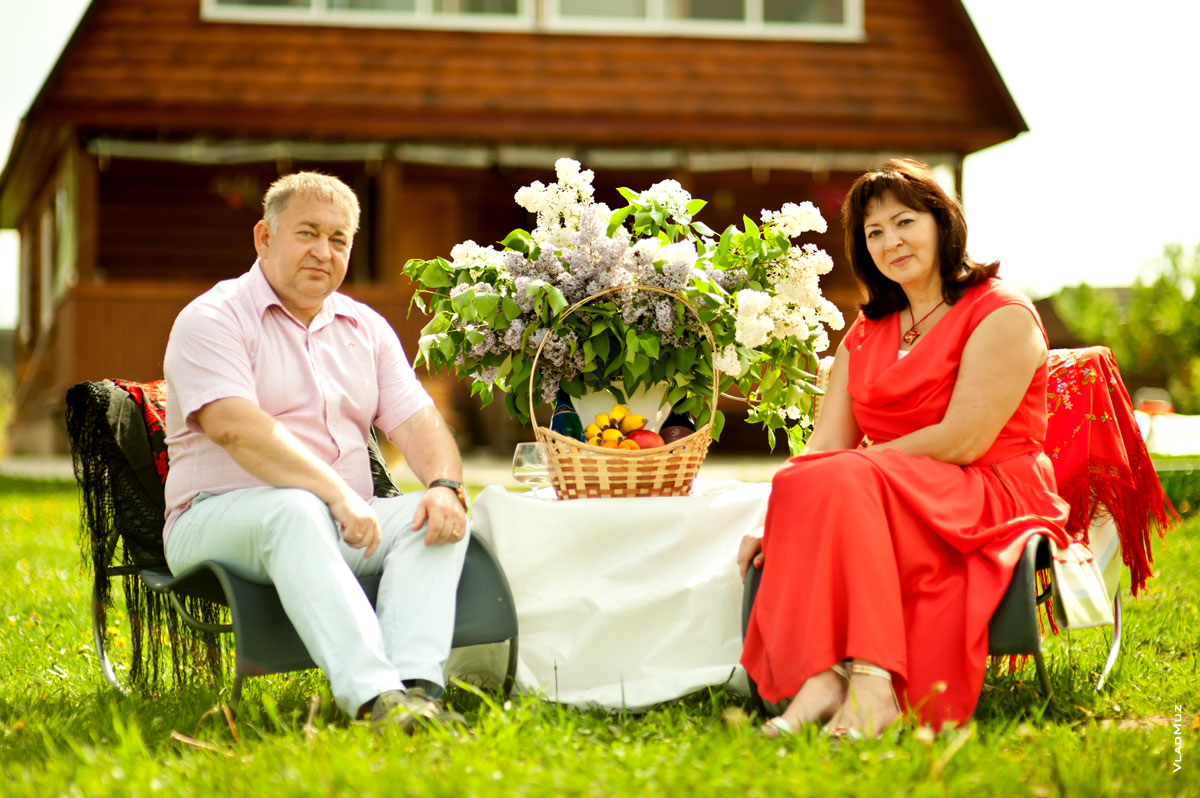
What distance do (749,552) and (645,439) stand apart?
1.32 ft

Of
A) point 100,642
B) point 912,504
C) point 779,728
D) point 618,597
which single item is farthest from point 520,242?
point 100,642

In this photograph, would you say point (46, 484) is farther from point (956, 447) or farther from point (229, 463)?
point (956, 447)

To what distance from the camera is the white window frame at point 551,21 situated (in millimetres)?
11672

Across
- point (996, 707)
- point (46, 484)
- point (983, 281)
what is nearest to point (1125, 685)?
point (996, 707)

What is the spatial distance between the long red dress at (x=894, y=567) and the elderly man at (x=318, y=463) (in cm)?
81

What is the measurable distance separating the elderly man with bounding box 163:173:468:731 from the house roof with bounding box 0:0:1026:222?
27.7 ft

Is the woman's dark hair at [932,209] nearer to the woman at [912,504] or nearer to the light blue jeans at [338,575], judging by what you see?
the woman at [912,504]

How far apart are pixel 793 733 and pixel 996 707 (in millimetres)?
706

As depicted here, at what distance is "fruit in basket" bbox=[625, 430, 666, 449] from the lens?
10.2 ft

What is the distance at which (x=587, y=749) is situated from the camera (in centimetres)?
245

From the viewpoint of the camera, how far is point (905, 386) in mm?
3162

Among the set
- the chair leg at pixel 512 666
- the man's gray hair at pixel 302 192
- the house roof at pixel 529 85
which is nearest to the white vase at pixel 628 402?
the chair leg at pixel 512 666

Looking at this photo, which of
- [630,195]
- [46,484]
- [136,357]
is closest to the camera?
[630,195]

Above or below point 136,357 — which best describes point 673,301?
above
